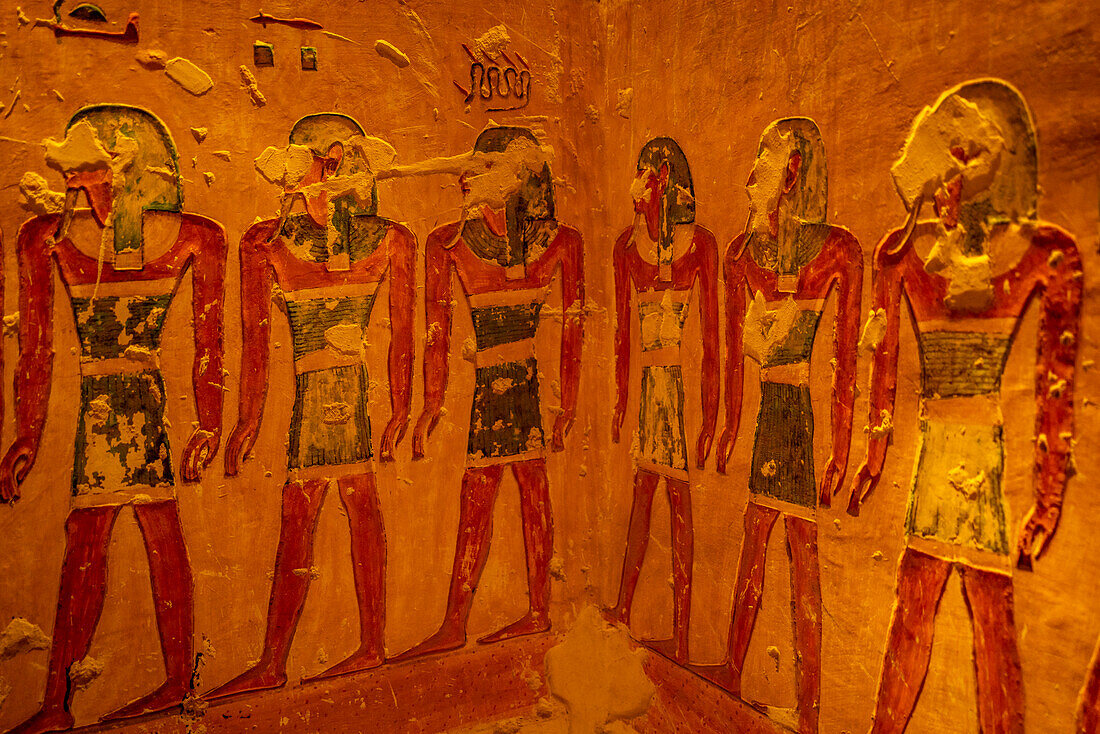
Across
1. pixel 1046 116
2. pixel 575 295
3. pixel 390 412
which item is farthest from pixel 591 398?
pixel 1046 116

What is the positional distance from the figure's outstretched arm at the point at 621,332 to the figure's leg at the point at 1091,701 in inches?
58.2

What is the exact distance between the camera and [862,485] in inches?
69.9

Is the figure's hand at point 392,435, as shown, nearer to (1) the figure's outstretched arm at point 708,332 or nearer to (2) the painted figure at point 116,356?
(2) the painted figure at point 116,356

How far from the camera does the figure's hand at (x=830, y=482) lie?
6.02 feet

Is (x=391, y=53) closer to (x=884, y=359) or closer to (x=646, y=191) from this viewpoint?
(x=646, y=191)

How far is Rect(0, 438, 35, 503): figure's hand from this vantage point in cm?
193

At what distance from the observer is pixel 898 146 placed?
167 centimetres

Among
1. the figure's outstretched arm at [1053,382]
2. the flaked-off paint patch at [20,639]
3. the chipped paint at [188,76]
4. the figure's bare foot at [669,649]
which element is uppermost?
the chipped paint at [188,76]

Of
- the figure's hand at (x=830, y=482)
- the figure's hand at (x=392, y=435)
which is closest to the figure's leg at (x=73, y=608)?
the figure's hand at (x=392, y=435)

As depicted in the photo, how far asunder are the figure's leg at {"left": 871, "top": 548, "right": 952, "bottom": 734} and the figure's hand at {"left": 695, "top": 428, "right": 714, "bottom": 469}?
26.7 inches

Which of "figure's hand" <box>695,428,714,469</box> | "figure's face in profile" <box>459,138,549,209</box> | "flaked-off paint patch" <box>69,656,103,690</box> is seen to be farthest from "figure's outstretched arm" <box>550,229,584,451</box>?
"flaked-off paint patch" <box>69,656,103,690</box>

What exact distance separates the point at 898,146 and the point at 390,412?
1.58m

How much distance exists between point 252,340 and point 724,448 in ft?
4.59

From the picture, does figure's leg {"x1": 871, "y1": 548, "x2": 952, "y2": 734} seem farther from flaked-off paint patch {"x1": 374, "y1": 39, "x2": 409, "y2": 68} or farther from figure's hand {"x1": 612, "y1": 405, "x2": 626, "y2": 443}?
flaked-off paint patch {"x1": 374, "y1": 39, "x2": 409, "y2": 68}
